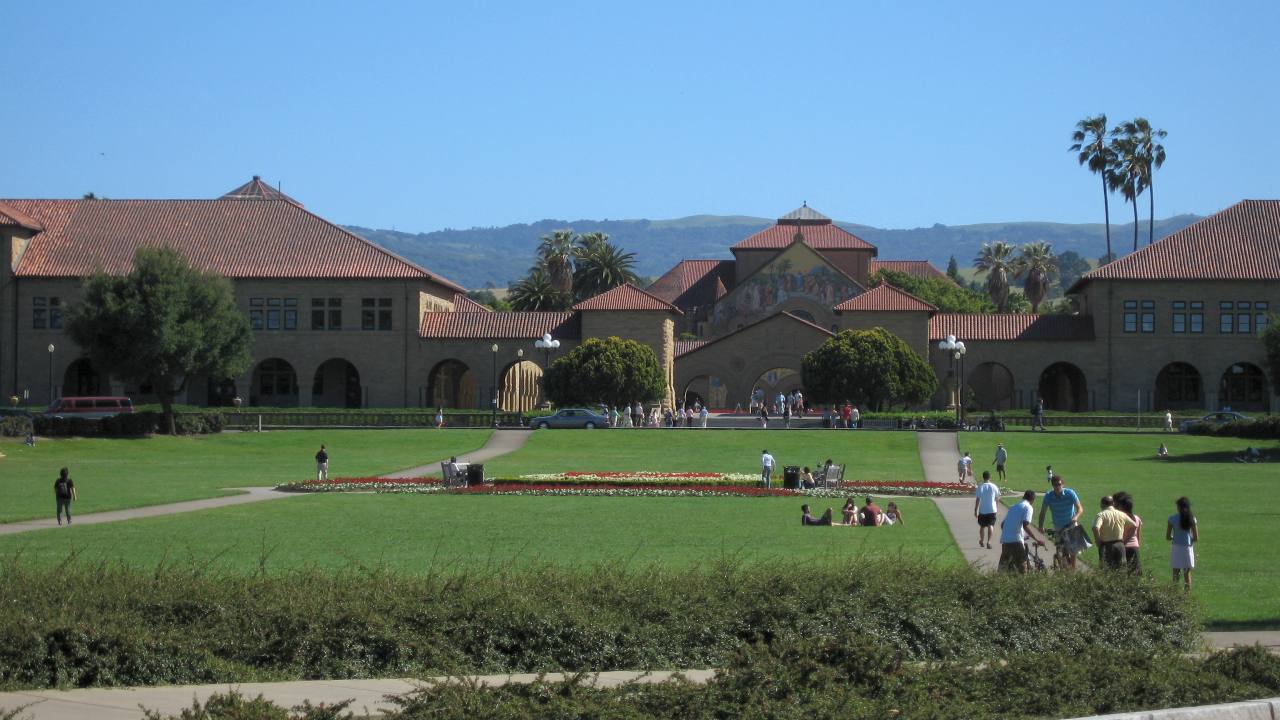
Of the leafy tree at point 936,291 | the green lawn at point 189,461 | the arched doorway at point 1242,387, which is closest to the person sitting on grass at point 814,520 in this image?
the green lawn at point 189,461

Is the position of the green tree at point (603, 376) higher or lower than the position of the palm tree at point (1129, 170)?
lower

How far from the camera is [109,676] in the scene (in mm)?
9297

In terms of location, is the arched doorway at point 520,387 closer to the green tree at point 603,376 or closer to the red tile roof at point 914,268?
the green tree at point 603,376

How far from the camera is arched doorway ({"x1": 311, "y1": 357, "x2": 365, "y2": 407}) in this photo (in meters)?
66.7

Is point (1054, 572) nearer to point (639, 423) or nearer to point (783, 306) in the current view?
point (639, 423)

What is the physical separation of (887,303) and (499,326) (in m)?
21.3

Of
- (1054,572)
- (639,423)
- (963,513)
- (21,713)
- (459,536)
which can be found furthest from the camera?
(639,423)

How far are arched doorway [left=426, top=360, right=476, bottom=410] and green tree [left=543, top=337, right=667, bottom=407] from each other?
8.98 meters

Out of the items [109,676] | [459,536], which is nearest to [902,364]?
[459,536]

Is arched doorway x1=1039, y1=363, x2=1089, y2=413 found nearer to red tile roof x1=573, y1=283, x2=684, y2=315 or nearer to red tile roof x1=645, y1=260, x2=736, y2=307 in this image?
red tile roof x1=573, y1=283, x2=684, y2=315

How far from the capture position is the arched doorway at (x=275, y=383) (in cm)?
6669

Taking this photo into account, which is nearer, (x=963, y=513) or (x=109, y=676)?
(x=109, y=676)

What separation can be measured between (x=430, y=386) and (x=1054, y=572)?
55.1 meters

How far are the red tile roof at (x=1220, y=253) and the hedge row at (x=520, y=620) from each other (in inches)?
2211
